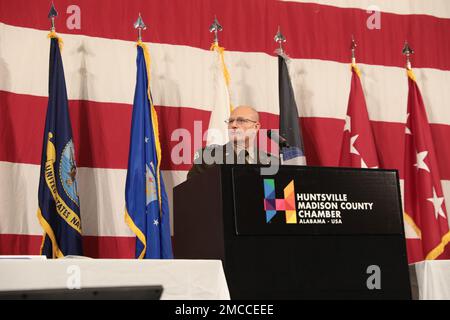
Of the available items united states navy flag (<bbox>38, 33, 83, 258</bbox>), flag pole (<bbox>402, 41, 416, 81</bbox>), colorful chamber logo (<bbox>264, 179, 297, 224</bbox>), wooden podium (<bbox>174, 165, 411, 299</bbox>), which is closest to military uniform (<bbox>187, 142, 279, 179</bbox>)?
wooden podium (<bbox>174, 165, 411, 299</bbox>)

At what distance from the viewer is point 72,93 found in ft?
14.5

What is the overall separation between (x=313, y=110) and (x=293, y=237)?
2.85m

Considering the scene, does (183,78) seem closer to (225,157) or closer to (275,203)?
(225,157)

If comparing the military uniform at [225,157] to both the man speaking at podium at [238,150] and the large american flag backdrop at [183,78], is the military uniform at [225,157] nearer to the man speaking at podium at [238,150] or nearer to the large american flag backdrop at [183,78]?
the man speaking at podium at [238,150]

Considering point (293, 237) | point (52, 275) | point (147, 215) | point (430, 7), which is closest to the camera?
point (52, 275)

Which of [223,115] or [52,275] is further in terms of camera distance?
[223,115]

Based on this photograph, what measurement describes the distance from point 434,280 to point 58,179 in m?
2.29

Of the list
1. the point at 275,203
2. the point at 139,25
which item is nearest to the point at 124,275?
the point at 275,203

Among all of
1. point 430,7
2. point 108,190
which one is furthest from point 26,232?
point 430,7

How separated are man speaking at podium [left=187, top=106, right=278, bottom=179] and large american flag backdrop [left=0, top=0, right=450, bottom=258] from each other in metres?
1.16

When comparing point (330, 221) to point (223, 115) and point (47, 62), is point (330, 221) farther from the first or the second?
point (47, 62)

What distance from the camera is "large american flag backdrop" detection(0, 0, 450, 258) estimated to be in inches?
169

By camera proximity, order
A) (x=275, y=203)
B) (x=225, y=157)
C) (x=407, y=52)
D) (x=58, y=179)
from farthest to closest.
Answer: (x=407, y=52), (x=58, y=179), (x=225, y=157), (x=275, y=203)

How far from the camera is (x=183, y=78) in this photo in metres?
4.71
